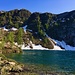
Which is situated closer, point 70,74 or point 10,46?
point 70,74

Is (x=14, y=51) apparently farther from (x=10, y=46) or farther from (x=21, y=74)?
(x=21, y=74)

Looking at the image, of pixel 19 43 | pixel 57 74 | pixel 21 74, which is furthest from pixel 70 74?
pixel 19 43

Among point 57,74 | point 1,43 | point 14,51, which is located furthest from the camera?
point 14,51

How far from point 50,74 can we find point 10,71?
10492 millimetres

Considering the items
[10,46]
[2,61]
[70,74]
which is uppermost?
[10,46]

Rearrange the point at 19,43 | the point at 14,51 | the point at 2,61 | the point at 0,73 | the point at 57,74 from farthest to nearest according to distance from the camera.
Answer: the point at 19,43 < the point at 14,51 < the point at 2,61 < the point at 57,74 < the point at 0,73

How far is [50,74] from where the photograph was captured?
5078cm

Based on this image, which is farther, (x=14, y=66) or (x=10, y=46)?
(x=10, y=46)

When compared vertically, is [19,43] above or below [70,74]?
above

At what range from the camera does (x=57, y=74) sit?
169 ft

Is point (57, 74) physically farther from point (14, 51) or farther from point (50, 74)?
point (14, 51)

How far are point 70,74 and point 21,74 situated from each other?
12830 mm

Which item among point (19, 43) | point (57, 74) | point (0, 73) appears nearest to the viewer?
point (0, 73)

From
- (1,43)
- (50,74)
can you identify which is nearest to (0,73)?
(50,74)
